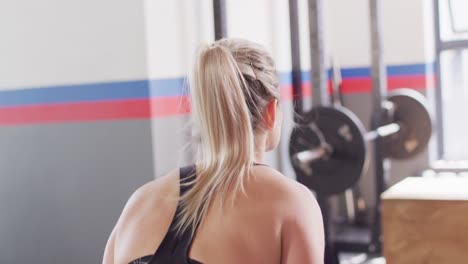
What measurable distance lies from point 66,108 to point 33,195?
0.51 m

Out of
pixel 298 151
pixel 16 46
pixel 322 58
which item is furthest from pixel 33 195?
pixel 322 58

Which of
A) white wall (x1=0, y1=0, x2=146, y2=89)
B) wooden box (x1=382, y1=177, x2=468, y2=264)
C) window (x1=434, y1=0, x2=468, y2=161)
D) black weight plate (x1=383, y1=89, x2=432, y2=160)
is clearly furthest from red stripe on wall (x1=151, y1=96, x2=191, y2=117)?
window (x1=434, y1=0, x2=468, y2=161)

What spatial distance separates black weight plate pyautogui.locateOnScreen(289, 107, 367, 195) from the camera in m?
3.05

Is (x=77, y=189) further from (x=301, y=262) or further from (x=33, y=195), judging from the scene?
(x=301, y=262)

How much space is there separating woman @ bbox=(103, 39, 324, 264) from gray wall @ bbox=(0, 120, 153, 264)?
1682 mm

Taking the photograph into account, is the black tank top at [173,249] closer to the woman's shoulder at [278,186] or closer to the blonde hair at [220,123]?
Result: the blonde hair at [220,123]

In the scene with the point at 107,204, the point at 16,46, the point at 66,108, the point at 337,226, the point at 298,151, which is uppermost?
the point at 16,46

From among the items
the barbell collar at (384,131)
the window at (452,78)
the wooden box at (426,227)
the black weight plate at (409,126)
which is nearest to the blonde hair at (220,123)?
the wooden box at (426,227)

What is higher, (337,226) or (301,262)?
(301,262)

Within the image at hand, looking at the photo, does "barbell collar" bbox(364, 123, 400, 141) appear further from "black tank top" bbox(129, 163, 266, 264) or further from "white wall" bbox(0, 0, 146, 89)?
"black tank top" bbox(129, 163, 266, 264)

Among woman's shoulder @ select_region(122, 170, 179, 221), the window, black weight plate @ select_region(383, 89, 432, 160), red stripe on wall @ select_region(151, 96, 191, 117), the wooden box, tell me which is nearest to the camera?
the wooden box

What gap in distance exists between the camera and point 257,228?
123cm

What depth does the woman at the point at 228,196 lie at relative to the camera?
1.23 meters

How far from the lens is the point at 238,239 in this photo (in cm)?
122
